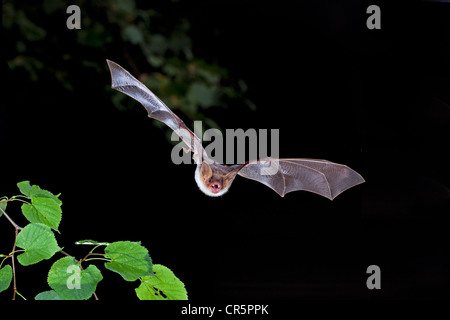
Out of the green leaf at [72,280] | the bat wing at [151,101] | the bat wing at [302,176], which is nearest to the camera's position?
the green leaf at [72,280]

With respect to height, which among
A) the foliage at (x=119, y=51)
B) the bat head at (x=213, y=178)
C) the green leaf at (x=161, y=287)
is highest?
the foliage at (x=119, y=51)

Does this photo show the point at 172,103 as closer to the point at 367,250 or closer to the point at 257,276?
the point at 257,276

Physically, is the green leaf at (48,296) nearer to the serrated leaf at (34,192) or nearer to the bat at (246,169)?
the serrated leaf at (34,192)

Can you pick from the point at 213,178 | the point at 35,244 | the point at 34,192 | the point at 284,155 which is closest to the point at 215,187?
the point at 213,178

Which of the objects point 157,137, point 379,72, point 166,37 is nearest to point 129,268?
point 157,137

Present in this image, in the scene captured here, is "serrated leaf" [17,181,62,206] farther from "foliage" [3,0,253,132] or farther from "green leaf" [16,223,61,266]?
"foliage" [3,0,253,132]

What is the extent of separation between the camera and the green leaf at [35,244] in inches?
25.5

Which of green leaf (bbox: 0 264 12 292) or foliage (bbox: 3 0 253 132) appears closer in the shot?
green leaf (bbox: 0 264 12 292)

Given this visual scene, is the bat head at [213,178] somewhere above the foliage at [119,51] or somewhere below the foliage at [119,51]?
below

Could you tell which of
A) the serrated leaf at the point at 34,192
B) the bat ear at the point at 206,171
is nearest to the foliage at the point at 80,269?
the serrated leaf at the point at 34,192

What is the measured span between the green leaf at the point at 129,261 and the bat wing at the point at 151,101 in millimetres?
608

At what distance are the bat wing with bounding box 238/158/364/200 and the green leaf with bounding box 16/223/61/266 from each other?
798 mm

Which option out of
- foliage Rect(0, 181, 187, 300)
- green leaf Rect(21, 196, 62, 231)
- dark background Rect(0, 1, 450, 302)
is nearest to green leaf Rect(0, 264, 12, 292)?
foliage Rect(0, 181, 187, 300)

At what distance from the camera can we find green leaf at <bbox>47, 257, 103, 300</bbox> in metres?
0.61
